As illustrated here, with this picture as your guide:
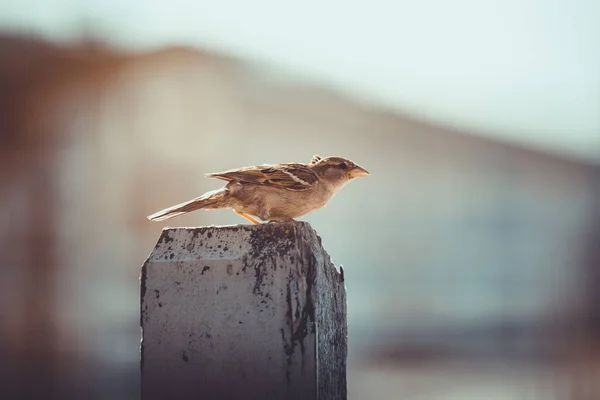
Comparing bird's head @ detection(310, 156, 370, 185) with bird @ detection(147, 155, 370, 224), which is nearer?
bird @ detection(147, 155, 370, 224)

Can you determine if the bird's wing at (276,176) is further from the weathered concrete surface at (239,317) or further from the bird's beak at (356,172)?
the weathered concrete surface at (239,317)

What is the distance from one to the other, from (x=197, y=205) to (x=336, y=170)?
65 centimetres

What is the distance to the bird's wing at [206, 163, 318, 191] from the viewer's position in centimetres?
254

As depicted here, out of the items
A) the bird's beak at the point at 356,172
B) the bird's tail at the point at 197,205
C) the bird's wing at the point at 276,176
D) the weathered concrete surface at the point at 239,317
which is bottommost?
the weathered concrete surface at the point at 239,317

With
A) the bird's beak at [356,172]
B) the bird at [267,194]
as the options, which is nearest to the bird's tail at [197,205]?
the bird at [267,194]

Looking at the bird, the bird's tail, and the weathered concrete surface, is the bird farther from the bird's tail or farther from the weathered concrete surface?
the weathered concrete surface

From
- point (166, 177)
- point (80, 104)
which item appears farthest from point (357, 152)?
point (80, 104)

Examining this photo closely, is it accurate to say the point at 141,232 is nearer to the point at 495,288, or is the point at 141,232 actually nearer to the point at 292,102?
the point at 292,102

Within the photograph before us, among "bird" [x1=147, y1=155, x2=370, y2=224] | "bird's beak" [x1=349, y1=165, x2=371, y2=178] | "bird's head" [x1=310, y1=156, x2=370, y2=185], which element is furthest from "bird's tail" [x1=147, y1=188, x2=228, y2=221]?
"bird's beak" [x1=349, y1=165, x2=371, y2=178]

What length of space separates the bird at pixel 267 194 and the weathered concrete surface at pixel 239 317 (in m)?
0.58

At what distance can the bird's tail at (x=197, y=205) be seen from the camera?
94.5 inches

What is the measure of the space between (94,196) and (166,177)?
1048 mm

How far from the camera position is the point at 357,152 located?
12.1 metres

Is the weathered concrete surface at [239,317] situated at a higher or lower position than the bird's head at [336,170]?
lower
